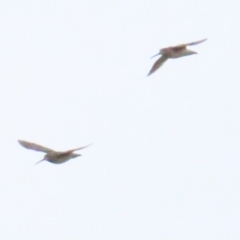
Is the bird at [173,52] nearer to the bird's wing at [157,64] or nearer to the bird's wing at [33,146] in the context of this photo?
the bird's wing at [157,64]

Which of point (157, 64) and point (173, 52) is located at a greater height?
point (173, 52)

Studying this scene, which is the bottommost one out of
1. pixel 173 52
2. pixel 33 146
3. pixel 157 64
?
pixel 33 146

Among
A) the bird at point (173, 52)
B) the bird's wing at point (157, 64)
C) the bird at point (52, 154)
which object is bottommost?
the bird at point (52, 154)

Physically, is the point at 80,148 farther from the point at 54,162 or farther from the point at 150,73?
the point at 150,73

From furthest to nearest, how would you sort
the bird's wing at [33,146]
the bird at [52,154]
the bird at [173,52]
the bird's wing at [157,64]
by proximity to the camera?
the bird's wing at [157,64], the bird's wing at [33,146], the bird at [173,52], the bird at [52,154]

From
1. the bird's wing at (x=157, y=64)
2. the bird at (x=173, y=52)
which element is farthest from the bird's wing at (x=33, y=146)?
the bird at (x=173, y=52)

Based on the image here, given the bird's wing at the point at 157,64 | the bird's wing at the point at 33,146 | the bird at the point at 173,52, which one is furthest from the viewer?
the bird's wing at the point at 157,64

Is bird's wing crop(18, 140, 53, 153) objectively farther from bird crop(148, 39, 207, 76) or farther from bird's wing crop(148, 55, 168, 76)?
bird crop(148, 39, 207, 76)

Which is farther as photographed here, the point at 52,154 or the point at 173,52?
the point at 173,52

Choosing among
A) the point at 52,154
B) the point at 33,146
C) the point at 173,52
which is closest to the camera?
the point at 52,154

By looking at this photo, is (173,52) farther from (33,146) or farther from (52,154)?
(33,146)

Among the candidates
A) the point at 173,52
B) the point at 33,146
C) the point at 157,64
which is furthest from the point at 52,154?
the point at 173,52

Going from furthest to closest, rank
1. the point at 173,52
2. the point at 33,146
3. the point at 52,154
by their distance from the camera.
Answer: the point at 33,146 → the point at 173,52 → the point at 52,154

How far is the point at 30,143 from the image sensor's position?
23688 millimetres
